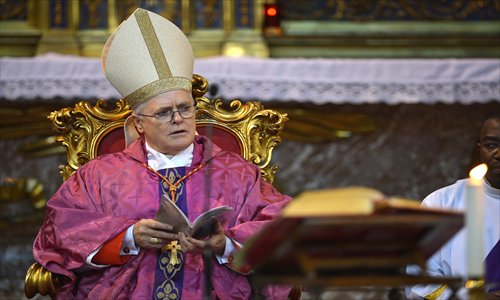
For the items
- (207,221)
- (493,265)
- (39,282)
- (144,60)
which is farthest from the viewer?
(144,60)

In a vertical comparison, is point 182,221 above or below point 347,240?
below

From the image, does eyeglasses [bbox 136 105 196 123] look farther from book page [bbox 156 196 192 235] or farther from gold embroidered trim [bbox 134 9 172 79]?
book page [bbox 156 196 192 235]

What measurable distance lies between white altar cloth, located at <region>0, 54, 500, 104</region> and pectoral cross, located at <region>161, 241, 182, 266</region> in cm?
195

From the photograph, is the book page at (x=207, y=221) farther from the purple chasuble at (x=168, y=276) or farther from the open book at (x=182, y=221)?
the purple chasuble at (x=168, y=276)

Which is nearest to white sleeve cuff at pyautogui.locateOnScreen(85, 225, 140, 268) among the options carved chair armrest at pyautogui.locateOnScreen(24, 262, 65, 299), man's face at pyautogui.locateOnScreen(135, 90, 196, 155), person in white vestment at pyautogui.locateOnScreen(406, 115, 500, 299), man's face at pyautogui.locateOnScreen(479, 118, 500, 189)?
carved chair armrest at pyautogui.locateOnScreen(24, 262, 65, 299)

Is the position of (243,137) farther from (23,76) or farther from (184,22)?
(184,22)

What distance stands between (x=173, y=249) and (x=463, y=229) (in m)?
1.22

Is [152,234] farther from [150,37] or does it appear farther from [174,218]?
[150,37]

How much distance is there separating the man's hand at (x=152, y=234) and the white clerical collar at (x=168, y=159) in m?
0.50

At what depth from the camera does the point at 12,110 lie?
24.0 ft

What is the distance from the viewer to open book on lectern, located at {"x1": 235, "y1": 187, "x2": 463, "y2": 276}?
2926 mm

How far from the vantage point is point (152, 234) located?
4.42m

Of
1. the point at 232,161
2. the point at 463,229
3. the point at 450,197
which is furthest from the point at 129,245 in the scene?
the point at 450,197

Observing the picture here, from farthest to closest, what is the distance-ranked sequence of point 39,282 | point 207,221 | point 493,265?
point 493,265
point 39,282
point 207,221
